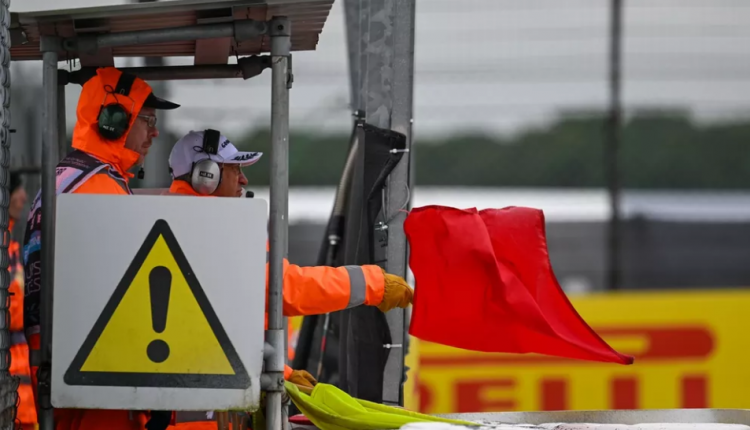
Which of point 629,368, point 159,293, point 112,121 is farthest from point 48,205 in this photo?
point 629,368

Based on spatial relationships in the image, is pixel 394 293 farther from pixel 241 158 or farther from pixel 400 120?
pixel 400 120

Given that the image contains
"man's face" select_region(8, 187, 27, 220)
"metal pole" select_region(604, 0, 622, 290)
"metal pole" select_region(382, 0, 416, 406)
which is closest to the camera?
"metal pole" select_region(382, 0, 416, 406)

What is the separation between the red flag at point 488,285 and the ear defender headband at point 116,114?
1085 millimetres

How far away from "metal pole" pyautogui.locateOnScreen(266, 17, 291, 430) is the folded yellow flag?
0.98 feet

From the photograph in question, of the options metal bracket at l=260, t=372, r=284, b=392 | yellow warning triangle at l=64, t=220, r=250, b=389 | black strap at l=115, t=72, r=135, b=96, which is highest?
black strap at l=115, t=72, r=135, b=96

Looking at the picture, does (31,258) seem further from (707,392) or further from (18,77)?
(707,392)

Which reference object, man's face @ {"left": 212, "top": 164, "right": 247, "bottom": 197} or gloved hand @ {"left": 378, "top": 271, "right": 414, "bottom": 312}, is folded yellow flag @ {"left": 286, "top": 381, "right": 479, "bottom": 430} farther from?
man's face @ {"left": 212, "top": 164, "right": 247, "bottom": 197}

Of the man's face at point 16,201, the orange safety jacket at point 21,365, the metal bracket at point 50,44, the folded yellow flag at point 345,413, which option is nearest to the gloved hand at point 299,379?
the folded yellow flag at point 345,413

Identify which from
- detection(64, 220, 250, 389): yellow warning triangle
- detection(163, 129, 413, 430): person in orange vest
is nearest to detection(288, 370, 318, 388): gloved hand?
detection(163, 129, 413, 430): person in orange vest

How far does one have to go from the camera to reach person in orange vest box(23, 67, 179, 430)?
3.78m

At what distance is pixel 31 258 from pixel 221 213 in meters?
0.94

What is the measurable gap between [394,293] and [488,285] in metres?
0.37

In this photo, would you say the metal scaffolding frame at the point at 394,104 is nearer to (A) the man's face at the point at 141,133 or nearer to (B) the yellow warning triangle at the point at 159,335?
(A) the man's face at the point at 141,133

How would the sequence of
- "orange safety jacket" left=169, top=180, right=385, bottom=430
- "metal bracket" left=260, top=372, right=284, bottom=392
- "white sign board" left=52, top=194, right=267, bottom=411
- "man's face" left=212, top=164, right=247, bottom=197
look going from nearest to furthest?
1. "white sign board" left=52, top=194, right=267, bottom=411
2. "metal bracket" left=260, top=372, right=284, bottom=392
3. "orange safety jacket" left=169, top=180, right=385, bottom=430
4. "man's face" left=212, top=164, right=247, bottom=197
